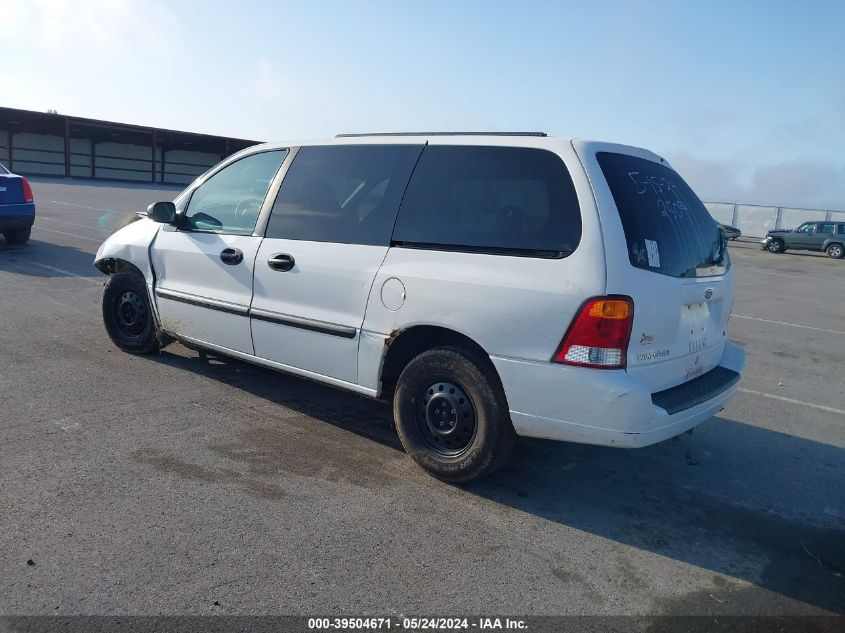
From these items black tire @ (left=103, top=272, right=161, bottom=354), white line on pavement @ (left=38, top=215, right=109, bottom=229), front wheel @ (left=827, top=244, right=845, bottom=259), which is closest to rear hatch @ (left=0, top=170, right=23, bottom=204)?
white line on pavement @ (left=38, top=215, right=109, bottom=229)

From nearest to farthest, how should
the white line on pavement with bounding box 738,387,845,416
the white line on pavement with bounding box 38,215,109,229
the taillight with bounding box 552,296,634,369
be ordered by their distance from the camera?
the taillight with bounding box 552,296,634,369
the white line on pavement with bounding box 738,387,845,416
the white line on pavement with bounding box 38,215,109,229

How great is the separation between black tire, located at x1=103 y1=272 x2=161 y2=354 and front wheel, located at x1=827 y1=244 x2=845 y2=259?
33606mm

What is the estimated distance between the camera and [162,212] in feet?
17.2

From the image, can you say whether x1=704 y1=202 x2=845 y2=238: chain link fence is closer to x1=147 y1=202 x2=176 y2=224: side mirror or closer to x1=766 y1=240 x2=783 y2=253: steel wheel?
x1=766 y1=240 x2=783 y2=253: steel wheel

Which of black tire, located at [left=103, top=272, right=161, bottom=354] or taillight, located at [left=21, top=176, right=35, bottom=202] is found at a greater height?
taillight, located at [left=21, top=176, right=35, bottom=202]

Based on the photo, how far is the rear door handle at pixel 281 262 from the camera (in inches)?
179

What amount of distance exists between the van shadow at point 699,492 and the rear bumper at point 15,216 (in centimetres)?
863

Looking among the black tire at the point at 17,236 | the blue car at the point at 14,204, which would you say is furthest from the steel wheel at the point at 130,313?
the black tire at the point at 17,236

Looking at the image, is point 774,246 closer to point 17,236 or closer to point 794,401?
point 794,401

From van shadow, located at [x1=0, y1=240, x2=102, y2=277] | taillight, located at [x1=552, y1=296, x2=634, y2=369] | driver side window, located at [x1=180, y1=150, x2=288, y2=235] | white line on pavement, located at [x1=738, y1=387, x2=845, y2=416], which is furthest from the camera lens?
van shadow, located at [x1=0, y1=240, x2=102, y2=277]

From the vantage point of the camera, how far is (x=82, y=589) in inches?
108

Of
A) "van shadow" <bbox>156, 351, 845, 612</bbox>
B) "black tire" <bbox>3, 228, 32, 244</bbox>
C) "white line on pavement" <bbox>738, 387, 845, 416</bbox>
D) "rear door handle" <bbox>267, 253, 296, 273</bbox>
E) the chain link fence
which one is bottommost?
"van shadow" <bbox>156, 351, 845, 612</bbox>

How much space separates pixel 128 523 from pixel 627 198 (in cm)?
291

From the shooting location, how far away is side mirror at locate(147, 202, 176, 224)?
5234 millimetres
